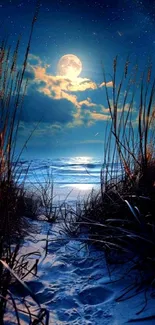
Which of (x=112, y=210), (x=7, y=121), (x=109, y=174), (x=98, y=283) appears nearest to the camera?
(x=7, y=121)

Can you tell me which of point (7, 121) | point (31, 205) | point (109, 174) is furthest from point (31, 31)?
point (31, 205)

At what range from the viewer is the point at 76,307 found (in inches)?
44.1

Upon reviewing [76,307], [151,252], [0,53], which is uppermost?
[0,53]

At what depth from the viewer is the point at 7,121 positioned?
121 cm

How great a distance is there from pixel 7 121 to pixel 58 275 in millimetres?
842

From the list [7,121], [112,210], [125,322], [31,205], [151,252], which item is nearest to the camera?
[125,322]

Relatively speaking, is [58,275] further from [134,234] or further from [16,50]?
[16,50]

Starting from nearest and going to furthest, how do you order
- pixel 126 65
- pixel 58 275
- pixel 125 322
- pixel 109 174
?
pixel 125 322
pixel 58 275
pixel 126 65
pixel 109 174

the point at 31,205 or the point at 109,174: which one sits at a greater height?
the point at 109,174

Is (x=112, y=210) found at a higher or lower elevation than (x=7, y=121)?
lower

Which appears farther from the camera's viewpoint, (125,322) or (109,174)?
(109,174)

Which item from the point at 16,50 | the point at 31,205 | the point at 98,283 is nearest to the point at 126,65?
the point at 16,50

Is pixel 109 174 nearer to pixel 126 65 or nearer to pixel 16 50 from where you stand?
pixel 126 65

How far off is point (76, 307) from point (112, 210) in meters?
0.70
